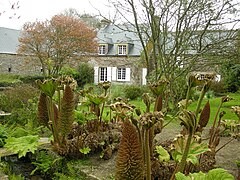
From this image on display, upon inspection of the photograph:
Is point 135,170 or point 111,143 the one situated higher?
point 135,170

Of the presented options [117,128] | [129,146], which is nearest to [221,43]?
[117,128]

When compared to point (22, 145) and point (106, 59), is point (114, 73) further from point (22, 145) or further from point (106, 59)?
point (22, 145)

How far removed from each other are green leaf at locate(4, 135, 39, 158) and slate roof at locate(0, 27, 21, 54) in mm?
28507

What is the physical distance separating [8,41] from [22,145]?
30.6 meters

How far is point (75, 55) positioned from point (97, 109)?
22.9 m

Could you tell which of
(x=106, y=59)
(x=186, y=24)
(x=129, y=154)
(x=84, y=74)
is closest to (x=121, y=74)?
(x=106, y=59)

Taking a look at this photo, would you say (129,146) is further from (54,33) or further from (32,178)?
(54,33)

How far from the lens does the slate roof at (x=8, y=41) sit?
31.7 meters

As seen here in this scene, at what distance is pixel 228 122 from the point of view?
145 inches

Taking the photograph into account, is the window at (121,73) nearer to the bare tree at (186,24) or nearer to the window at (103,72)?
the window at (103,72)

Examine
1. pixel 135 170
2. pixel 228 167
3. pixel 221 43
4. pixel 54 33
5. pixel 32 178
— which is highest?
pixel 54 33

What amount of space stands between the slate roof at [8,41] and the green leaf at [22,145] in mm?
28507

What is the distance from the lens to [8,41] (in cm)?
3266

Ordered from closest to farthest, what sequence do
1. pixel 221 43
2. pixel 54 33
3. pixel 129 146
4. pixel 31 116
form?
pixel 129 146, pixel 31 116, pixel 221 43, pixel 54 33
